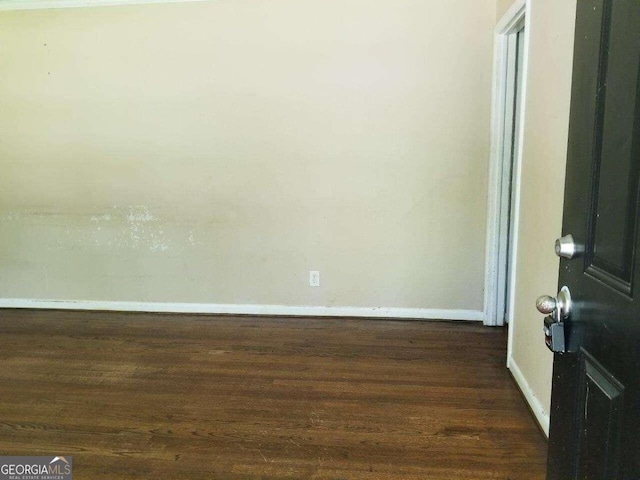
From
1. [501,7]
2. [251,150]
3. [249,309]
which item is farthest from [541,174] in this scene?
[249,309]

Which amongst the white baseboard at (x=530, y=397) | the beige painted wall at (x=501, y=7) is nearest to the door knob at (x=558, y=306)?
the white baseboard at (x=530, y=397)

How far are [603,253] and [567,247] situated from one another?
0.11m

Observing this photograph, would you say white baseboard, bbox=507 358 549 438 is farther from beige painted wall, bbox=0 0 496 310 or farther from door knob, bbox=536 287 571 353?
door knob, bbox=536 287 571 353

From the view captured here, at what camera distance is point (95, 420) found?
6.88 ft

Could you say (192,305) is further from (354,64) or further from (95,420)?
(354,64)

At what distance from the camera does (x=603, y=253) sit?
807 millimetres

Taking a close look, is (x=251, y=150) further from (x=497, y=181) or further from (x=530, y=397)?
(x=530, y=397)

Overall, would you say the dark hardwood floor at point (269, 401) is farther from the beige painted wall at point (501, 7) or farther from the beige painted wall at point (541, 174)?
the beige painted wall at point (501, 7)

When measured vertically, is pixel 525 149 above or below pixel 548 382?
above

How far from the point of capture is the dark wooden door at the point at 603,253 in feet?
2.35

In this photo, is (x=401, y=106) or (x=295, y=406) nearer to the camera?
(x=295, y=406)

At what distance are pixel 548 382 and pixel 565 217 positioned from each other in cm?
124

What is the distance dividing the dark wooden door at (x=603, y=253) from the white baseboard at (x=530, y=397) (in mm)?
1045

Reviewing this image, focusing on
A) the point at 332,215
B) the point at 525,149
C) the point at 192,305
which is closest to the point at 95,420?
the point at 192,305
